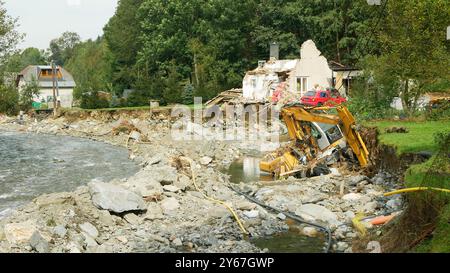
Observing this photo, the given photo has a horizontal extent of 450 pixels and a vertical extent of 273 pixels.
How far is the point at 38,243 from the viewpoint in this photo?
11086 mm

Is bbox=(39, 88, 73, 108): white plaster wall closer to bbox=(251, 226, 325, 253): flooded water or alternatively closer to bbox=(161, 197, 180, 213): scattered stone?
bbox=(161, 197, 180, 213): scattered stone

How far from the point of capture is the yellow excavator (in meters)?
18.6

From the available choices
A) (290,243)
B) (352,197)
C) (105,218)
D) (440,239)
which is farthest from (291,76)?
(440,239)

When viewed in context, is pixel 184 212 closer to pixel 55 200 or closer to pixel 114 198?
pixel 114 198

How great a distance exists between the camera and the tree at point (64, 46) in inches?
4975

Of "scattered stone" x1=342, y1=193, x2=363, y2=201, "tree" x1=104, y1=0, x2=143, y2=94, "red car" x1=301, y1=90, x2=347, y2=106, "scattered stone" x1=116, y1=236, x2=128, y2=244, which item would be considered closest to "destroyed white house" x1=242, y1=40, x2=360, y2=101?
"red car" x1=301, y1=90, x2=347, y2=106

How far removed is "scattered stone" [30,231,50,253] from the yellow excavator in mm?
10286

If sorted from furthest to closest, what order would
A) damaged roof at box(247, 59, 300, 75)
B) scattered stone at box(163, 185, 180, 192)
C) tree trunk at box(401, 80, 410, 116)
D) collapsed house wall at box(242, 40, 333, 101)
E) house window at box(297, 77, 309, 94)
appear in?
house window at box(297, 77, 309, 94)
damaged roof at box(247, 59, 300, 75)
collapsed house wall at box(242, 40, 333, 101)
tree trunk at box(401, 80, 410, 116)
scattered stone at box(163, 185, 180, 192)

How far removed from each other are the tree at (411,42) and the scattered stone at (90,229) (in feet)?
35.5

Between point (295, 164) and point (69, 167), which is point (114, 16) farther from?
point (295, 164)

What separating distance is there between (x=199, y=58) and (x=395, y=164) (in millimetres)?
38186

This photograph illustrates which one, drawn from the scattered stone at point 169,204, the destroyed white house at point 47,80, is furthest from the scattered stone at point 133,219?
the destroyed white house at point 47,80

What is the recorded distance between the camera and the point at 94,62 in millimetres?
86062

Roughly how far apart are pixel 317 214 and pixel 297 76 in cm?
2971
